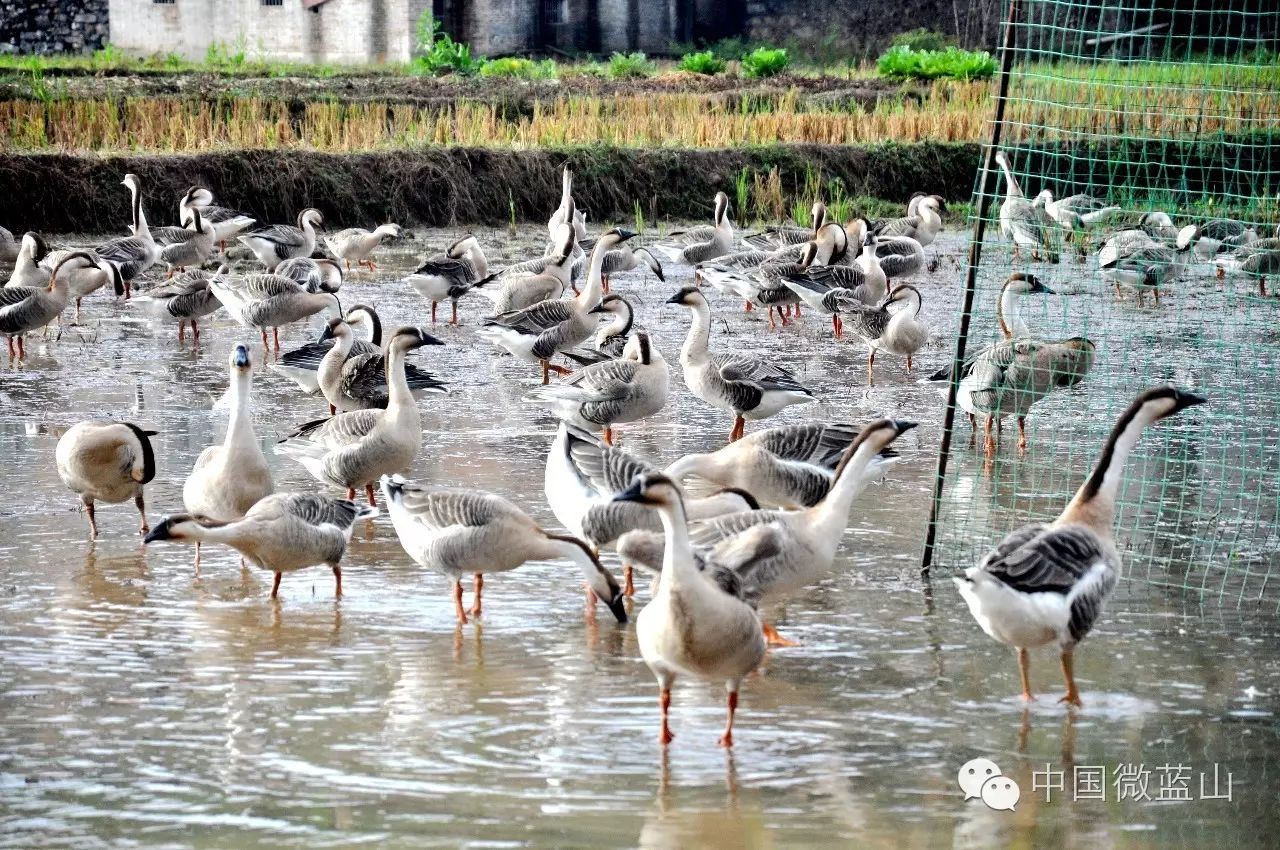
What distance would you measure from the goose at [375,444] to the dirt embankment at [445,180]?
45.2 ft

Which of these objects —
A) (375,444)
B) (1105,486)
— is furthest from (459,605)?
(1105,486)

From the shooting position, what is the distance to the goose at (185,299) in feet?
49.1

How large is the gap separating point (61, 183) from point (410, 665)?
55.3 ft

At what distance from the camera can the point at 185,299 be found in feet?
49.0

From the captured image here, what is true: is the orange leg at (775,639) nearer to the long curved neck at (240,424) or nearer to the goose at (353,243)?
the long curved neck at (240,424)

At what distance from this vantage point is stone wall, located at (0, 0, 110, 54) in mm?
43250

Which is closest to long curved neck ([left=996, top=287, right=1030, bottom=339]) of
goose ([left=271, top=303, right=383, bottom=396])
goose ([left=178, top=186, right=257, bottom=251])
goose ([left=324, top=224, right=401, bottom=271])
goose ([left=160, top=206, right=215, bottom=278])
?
goose ([left=271, top=303, right=383, bottom=396])

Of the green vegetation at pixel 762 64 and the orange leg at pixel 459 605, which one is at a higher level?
the green vegetation at pixel 762 64

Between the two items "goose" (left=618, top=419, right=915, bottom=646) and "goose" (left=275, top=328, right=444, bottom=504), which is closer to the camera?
"goose" (left=618, top=419, right=915, bottom=646)

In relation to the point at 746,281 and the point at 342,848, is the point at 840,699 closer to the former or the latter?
the point at 342,848

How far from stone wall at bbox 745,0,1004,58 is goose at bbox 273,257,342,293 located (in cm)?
3375

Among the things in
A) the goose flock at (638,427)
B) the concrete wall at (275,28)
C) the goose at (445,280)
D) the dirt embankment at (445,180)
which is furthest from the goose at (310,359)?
the concrete wall at (275,28)

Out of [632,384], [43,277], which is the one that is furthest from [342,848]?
[43,277]

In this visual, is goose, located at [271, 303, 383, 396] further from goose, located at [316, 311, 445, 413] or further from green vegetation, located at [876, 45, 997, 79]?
green vegetation, located at [876, 45, 997, 79]
